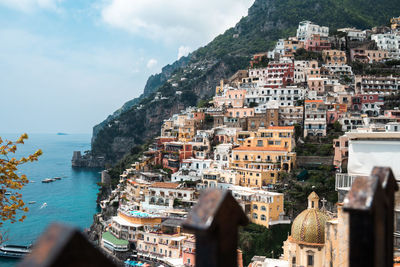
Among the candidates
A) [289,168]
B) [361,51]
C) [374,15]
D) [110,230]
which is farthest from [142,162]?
[374,15]

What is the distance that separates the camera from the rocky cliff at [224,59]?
4441 inches

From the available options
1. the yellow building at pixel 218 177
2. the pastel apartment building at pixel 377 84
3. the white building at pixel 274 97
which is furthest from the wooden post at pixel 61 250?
the pastel apartment building at pixel 377 84

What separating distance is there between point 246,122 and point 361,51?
1393 inches

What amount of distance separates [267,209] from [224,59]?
8047 centimetres

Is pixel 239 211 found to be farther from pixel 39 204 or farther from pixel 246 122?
pixel 39 204

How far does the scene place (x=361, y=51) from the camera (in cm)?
7981

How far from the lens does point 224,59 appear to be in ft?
374

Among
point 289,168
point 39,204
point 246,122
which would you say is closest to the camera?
point 289,168

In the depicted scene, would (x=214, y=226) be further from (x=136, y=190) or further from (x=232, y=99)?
(x=232, y=99)

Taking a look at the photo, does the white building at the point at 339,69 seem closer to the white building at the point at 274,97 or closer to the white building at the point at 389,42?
the white building at the point at 274,97

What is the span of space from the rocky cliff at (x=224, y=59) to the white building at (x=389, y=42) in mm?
33078

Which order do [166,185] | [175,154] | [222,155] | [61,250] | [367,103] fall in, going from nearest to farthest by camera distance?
[61,250] < [166,185] < [222,155] < [175,154] < [367,103]

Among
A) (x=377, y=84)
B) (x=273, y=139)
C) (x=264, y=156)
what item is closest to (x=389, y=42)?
(x=377, y=84)

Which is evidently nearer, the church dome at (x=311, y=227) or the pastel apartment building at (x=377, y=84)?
the church dome at (x=311, y=227)
